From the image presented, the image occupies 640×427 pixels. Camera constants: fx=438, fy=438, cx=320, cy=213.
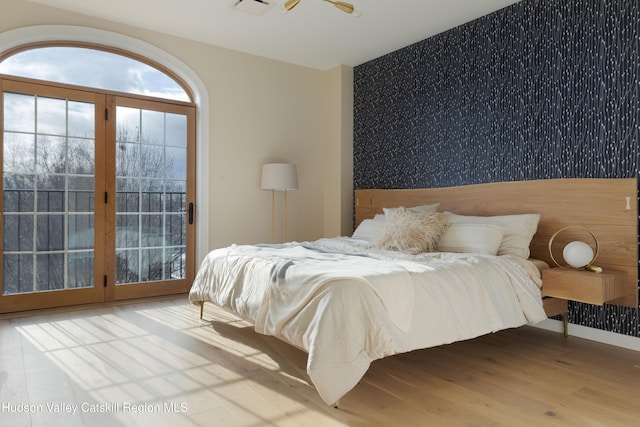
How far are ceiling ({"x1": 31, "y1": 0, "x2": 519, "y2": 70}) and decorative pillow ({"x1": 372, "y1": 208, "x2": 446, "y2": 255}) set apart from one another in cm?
185

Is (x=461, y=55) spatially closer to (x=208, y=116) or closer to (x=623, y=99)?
(x=623, y=99)

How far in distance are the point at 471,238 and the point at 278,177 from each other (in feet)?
7.57

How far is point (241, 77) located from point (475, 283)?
360cm

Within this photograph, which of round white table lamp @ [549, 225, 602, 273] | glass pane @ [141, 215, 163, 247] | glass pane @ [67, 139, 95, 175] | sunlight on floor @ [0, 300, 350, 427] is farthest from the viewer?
glass pane @ [141, 215, 163, 247]

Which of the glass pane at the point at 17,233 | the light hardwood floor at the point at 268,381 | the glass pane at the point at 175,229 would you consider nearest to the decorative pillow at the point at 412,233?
the light hardwood floor at the point at 268,381

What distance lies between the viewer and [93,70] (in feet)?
14.0

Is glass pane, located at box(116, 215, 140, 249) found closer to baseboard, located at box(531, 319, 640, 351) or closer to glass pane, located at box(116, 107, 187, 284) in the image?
glass pane, located at box(116, 107, 187, 284)

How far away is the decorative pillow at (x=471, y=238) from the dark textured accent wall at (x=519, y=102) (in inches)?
27.8

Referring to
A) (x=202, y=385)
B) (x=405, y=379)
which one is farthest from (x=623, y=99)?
(x=202, y=385)

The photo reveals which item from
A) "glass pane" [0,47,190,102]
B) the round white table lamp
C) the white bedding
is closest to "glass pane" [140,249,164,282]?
the white bedding

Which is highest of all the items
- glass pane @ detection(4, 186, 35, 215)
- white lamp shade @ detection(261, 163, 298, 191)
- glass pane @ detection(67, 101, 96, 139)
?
glass pane @ detection(67, 101, 96, 139)

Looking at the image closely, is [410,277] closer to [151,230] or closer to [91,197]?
[151,230]

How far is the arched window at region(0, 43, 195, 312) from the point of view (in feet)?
12.7

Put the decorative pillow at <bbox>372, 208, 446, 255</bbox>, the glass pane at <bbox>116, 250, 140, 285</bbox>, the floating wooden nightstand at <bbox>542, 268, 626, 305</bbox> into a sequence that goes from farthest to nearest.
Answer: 1. the glass pane at <bbox>116, 250, 140, 285</bbox>
2. the decorative pillow at <bbox>372, 208, 446, 255</bbox>
3. the floating wooden nightstand at <bbox>542, 268, 626, 305</bbox>
